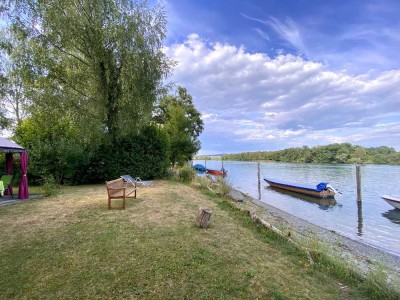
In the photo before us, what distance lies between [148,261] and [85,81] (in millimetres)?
11587

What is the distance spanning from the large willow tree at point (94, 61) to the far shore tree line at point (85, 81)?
41 millimetres

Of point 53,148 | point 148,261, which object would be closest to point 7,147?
point 53,148

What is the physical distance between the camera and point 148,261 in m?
3.96

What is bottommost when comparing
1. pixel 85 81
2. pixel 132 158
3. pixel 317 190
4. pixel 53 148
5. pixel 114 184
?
pixel 317 190

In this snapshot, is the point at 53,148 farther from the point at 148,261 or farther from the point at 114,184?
the point at 148,261

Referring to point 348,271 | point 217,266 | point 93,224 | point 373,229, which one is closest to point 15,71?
point 93,224

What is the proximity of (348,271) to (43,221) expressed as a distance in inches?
252

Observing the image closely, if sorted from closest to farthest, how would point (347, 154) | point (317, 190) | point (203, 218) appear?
point (203, 218), point (317, 190), point (347, 154)

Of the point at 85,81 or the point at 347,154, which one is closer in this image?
the point at 85,81

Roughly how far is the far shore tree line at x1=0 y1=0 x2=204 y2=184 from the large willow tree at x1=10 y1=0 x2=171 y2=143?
0.04m

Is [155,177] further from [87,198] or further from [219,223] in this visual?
[219,223]

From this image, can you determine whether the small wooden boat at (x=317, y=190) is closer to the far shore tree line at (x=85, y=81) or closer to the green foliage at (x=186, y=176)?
the green foliage at (x=186, y=176)

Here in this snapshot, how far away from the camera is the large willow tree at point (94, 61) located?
37.8 feet

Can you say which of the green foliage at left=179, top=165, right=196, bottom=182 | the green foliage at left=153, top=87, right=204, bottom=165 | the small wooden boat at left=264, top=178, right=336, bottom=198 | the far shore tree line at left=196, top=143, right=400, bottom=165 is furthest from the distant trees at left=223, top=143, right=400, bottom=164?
the green foliage at left=179, top=165, right=196, bottom=182
